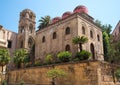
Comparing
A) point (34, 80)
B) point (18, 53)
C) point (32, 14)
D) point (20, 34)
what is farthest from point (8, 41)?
point (34, 80)

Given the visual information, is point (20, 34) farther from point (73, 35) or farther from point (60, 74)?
point (60, 74)

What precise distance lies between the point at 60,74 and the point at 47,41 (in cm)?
1148

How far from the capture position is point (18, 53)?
2550 cm

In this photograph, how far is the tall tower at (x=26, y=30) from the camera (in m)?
30.4

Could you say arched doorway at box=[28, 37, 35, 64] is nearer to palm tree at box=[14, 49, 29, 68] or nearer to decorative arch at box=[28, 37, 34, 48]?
decorative arch at box=[28, 37, 34, 48]

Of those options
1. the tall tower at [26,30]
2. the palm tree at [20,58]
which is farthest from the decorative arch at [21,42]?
the palm tree at [20,58]

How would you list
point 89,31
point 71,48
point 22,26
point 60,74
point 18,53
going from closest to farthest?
point 60,74 < point 71,48 < point 89,31 < point 18,53 < point 22,26

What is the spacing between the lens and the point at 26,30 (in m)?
31.0

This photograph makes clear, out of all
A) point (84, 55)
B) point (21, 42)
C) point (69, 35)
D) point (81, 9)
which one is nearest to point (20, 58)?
point (21, 42)

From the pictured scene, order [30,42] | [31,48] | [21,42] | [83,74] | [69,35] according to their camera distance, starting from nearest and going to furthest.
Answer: [83,74], [69,35], [31,48], [21,42], [30,42]

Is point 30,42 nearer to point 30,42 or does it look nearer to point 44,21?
point 30,42

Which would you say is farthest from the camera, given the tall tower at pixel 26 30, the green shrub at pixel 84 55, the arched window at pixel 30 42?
the arched window at pixel 30 42

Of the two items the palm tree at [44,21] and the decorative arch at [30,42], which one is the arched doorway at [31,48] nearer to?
the decorative arch at [30,42]

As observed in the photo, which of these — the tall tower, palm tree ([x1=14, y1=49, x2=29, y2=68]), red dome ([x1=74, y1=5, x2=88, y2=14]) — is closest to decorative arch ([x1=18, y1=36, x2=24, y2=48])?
the tall tower
